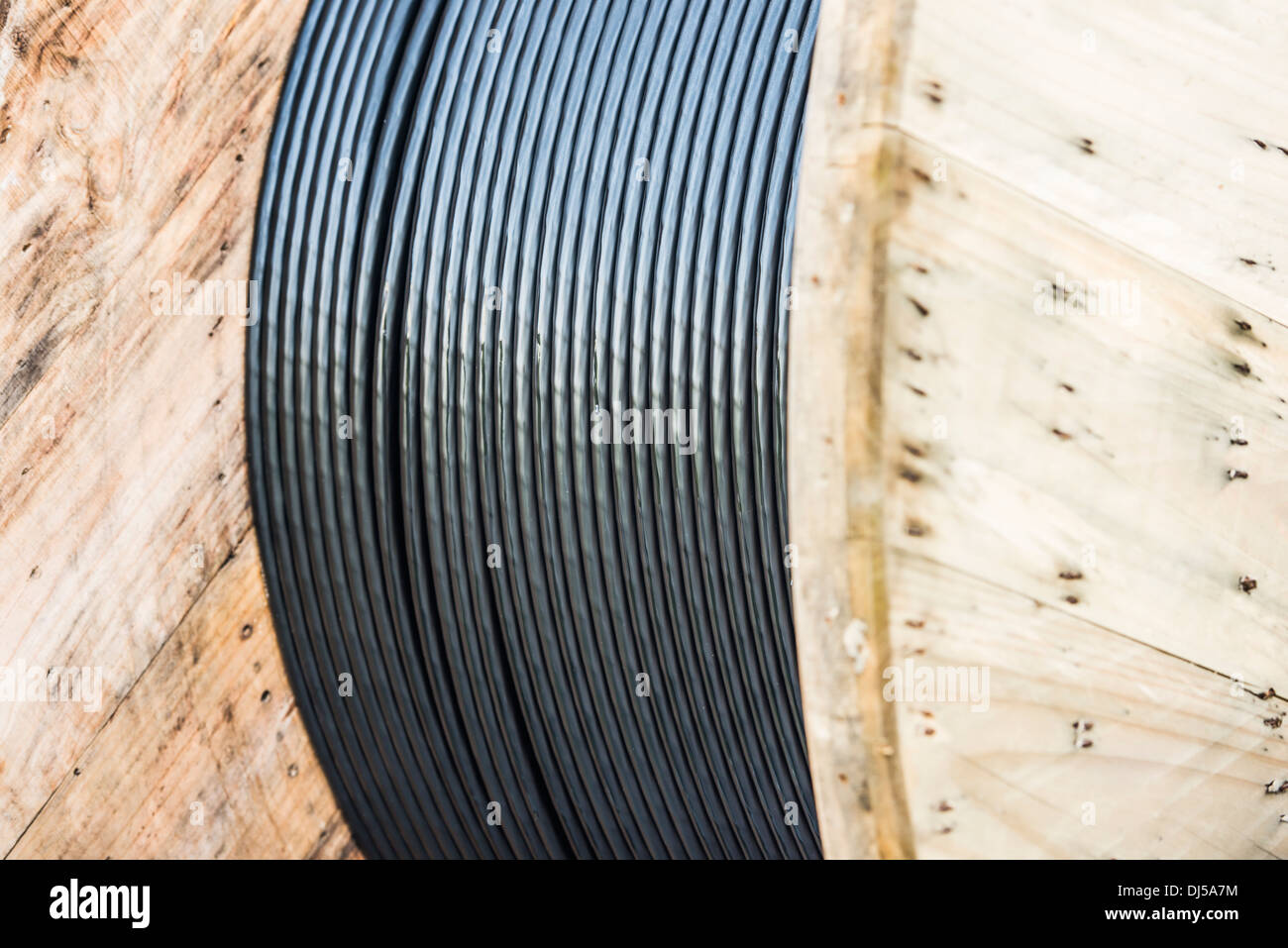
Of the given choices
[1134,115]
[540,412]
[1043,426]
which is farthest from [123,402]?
[1134,115]

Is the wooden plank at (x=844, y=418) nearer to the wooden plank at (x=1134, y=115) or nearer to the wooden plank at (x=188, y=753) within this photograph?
the wooden plank at (x=1134, y=115)

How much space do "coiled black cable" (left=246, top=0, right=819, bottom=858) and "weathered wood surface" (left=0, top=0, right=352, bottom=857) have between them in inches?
3.6

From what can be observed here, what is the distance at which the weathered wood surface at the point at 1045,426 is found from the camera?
167 centimetres

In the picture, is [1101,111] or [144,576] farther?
[144,576]

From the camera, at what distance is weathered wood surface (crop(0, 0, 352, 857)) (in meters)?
2.60

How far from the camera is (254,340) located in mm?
2619

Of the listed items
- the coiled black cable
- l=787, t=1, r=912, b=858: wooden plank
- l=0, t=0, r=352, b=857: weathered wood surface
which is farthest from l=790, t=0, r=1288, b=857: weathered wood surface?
l=0, t=0, r=352, b=857: weathered wood surface

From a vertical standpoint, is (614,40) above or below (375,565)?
above

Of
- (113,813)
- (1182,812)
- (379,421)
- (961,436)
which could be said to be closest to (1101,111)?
(961,436)

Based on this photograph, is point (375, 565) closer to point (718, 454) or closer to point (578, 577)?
point (578, 577)

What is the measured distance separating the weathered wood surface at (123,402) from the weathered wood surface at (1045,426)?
4.57 ft

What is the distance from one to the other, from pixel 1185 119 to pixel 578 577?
124 cm

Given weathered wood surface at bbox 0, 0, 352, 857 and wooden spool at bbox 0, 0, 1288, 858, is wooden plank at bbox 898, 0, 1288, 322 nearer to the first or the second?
wooden spool at bbox 0, 0, 1288, 858

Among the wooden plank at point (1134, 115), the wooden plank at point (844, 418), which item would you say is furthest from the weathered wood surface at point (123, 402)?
the wooden plank at point (1134, 115)
